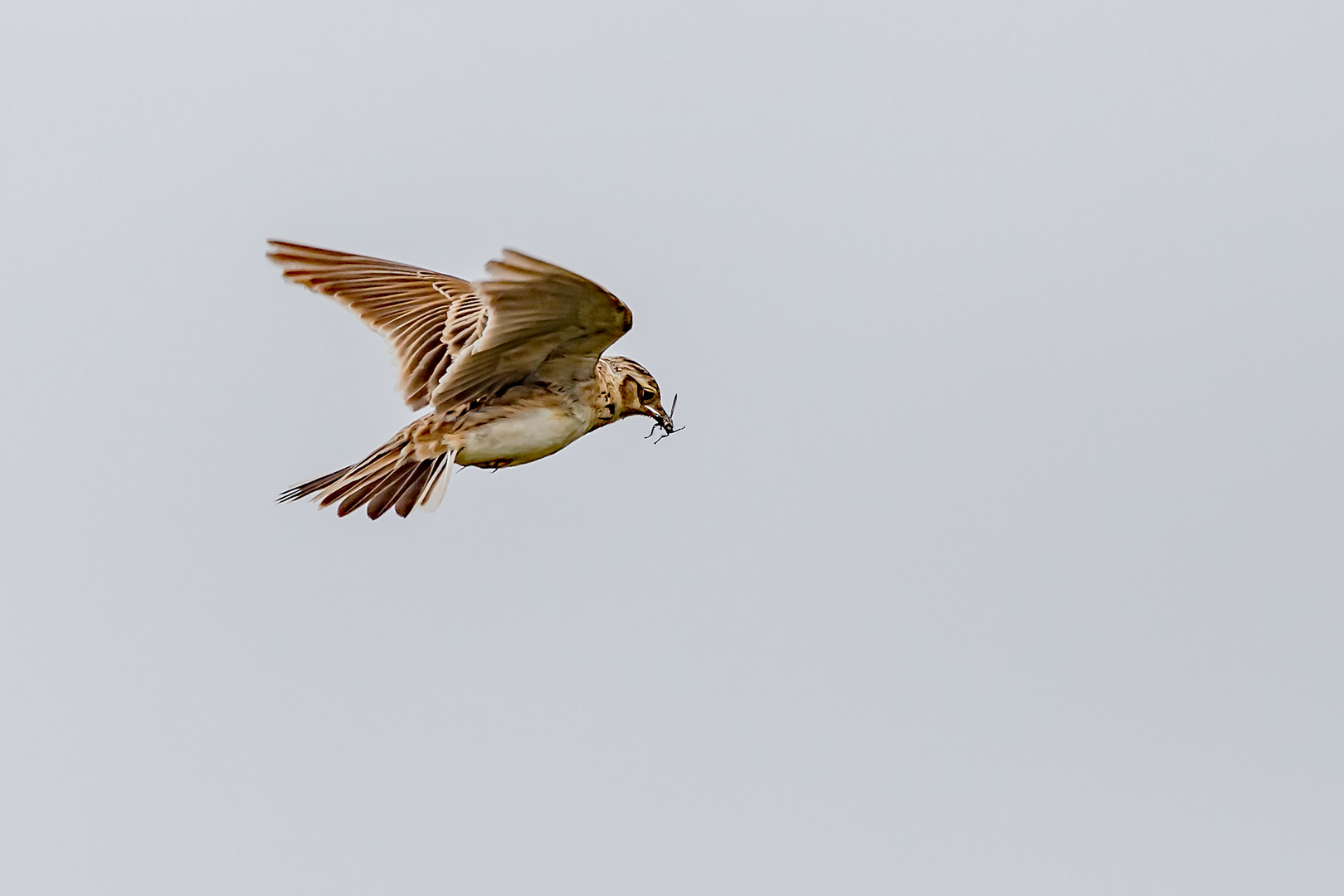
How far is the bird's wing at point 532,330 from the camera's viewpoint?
9.59 metres

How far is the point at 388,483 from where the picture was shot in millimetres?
10984

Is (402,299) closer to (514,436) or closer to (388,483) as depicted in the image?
(514,436)

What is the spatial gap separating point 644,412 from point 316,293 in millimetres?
2413

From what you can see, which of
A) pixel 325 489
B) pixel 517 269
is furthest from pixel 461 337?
pixel 517 269

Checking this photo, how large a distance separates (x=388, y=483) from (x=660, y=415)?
2294 mm

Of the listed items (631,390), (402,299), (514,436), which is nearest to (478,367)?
(514,436)

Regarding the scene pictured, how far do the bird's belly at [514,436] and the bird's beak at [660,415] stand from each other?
37.6 inches

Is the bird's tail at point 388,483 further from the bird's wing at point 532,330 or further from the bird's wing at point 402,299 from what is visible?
the bird's wing at point 402,299

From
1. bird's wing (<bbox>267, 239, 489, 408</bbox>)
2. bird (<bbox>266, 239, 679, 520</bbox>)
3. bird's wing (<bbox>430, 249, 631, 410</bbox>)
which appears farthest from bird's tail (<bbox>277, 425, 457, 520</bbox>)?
bird's wing (<bbox>267, 239, 489, 408</bbox>)

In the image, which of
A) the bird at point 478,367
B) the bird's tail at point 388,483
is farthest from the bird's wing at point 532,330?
the bird's tail at point 388,483

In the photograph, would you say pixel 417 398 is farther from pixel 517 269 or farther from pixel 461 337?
pixel 517 269

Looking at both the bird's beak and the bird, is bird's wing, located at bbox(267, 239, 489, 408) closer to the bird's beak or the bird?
the bird

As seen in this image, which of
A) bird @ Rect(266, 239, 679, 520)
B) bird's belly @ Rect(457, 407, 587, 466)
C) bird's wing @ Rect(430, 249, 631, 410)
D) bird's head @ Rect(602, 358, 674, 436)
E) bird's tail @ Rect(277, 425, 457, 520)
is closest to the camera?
bird's wing @ Rect(430, 249, 631, 410)

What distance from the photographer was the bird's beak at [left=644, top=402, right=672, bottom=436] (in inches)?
492
